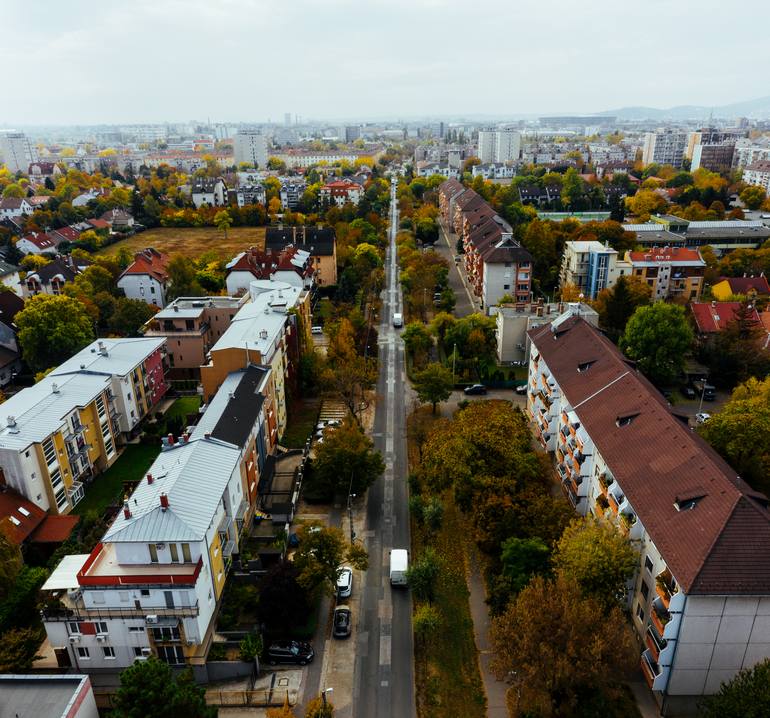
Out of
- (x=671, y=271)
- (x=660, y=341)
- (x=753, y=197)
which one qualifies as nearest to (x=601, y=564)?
(x=660, y=341)

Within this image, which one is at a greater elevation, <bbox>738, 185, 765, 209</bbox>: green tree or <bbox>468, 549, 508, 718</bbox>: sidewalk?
<bbox>738, 185, 765, 209</bbox>: green tree

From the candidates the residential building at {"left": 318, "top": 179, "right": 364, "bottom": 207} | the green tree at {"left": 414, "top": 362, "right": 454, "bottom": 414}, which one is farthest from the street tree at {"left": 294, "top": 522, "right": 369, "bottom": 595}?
the residential building at {"left": 318, "top": 179, "right": 364, "bottom": 207}

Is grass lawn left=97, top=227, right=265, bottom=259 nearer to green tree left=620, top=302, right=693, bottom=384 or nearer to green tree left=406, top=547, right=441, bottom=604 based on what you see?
green tree left=620, top=302, right=693, bottom=384

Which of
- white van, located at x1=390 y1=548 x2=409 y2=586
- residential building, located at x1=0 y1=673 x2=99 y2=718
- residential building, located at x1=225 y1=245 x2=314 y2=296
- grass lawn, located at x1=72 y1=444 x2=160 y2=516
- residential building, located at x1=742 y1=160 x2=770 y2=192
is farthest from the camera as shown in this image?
residential building, located at x1=742 y1=160 x2=770 y2=192

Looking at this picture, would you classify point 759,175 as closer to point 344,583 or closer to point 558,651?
point 344,583

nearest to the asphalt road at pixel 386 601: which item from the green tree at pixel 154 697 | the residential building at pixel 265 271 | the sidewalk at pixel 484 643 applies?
the sidewalk at pixel 484 643
